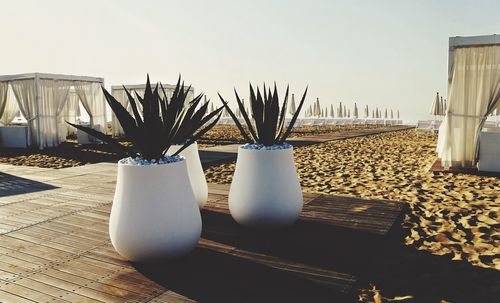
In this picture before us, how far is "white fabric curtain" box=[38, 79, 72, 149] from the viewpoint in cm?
1088

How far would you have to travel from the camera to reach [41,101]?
10898mm

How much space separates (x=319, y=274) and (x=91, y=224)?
1.92 meters

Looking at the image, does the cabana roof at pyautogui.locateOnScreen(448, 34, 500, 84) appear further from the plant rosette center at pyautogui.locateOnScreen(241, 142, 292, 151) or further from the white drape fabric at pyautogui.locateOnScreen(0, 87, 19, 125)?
the white drape fabric at pyautogui.locateOnScreen(0, 87, 19, 125)

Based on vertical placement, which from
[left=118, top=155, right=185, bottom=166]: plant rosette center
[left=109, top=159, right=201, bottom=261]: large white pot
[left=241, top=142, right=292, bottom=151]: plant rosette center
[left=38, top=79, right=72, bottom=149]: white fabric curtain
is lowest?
[left=109, top=159, right=201, bottom=261]: large white pot

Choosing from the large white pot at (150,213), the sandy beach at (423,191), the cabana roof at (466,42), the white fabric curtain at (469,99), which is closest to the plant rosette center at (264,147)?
the large white pot at (150,213)

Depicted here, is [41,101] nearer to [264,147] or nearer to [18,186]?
[18,186]

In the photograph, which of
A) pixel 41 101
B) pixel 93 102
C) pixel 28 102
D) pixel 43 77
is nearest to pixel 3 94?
pixel 28 102

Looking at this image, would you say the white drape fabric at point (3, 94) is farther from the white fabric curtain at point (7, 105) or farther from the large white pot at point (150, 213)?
the large white pot at point (150, 213)

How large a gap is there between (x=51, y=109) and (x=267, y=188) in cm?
1069

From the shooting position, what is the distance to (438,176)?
533 cm

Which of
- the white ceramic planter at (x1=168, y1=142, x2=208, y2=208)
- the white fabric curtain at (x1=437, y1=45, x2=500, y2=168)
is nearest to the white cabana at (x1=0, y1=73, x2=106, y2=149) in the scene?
the white ceramic planter at (x1=168, y1=142, x2=208, y2=208)

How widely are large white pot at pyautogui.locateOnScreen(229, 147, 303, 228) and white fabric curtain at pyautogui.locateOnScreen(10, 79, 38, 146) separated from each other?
33.6 ft

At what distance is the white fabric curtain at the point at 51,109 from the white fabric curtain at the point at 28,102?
20 centimetres

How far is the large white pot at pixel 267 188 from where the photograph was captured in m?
2.64
